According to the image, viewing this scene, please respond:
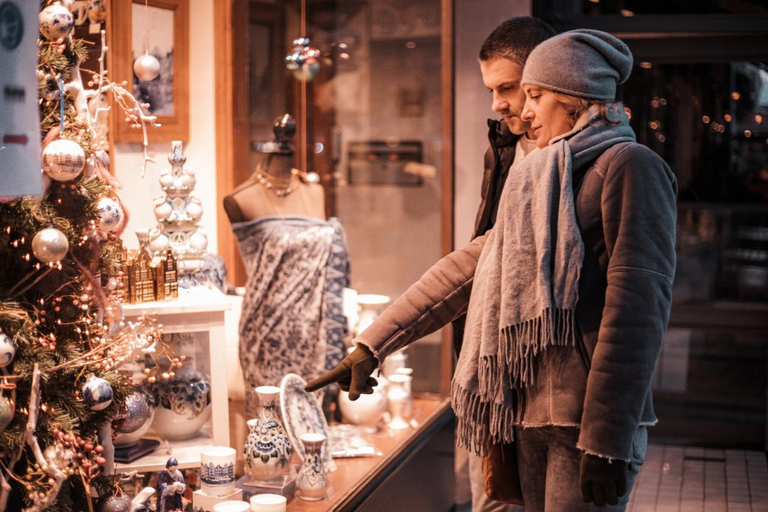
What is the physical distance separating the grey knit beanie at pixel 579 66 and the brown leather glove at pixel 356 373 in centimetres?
68

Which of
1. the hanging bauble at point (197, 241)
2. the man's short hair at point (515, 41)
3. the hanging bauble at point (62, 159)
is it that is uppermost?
the man's short hair at point (515, 41)

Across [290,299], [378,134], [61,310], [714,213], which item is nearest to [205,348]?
[290,299]

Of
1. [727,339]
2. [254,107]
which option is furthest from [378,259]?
[727,339]

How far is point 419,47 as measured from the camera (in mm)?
4012

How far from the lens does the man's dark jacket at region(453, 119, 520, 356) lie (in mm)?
2721

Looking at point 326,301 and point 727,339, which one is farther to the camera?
point 727,339

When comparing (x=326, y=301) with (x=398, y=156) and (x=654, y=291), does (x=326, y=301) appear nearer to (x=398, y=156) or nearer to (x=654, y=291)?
(x=398, y=156)

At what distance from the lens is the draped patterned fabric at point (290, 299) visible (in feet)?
9.94

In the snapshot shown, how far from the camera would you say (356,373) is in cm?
187

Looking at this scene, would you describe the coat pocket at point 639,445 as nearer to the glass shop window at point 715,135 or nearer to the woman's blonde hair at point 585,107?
the woman's blonde hair at point 585,107

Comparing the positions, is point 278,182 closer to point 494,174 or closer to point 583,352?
point 494,174

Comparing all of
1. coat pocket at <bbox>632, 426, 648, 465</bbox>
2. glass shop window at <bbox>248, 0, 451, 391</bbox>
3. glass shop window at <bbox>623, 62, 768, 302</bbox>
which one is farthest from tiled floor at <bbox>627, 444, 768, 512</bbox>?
coat pocket at <bbox>632, 426, 648, 465</bbox>

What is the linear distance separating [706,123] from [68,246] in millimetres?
4284

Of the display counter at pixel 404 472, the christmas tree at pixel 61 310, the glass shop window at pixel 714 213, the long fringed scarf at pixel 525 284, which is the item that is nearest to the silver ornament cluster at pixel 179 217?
the christmas tree at pixel 61 310
